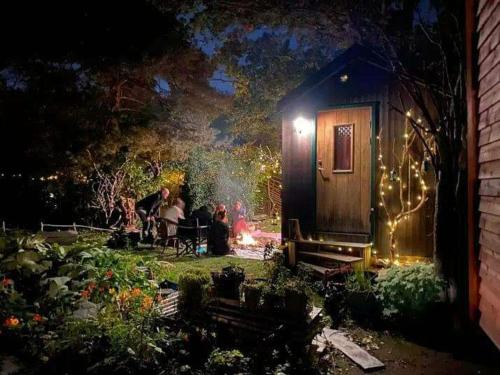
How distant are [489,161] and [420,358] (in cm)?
316

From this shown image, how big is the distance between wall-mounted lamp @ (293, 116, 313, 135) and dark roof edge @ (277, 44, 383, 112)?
0.50 metres

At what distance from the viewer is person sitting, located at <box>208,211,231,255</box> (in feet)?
39.4

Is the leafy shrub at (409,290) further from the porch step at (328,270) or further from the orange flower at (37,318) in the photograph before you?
the orange flower at (37,318)

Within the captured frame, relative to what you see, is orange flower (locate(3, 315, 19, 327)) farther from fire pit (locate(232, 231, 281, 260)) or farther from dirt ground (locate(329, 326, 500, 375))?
fire pit (locate(232, 231, 281, 260))

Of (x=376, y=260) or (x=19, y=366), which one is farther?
(x=376, y=260)

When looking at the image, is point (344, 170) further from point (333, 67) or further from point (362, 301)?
point (362, 301)

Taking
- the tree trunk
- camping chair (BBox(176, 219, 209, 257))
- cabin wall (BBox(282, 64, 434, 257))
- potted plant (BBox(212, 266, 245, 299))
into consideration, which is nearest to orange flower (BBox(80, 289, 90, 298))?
potted plant (BBox(212, 266, 245, 299))

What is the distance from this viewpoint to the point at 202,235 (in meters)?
12.1

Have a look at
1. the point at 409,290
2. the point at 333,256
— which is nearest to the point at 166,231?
the point at 333,256

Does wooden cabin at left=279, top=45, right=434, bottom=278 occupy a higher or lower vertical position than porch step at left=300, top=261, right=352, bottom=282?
higher

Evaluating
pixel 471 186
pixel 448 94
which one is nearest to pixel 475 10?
pixel 471 186

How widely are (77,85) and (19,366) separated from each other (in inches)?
520

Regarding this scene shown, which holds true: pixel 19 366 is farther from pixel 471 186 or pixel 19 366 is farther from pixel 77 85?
pixel 77 85

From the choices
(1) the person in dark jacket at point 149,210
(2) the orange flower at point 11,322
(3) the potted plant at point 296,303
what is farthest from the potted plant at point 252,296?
(1) the person in dark jacket at point 149,210
